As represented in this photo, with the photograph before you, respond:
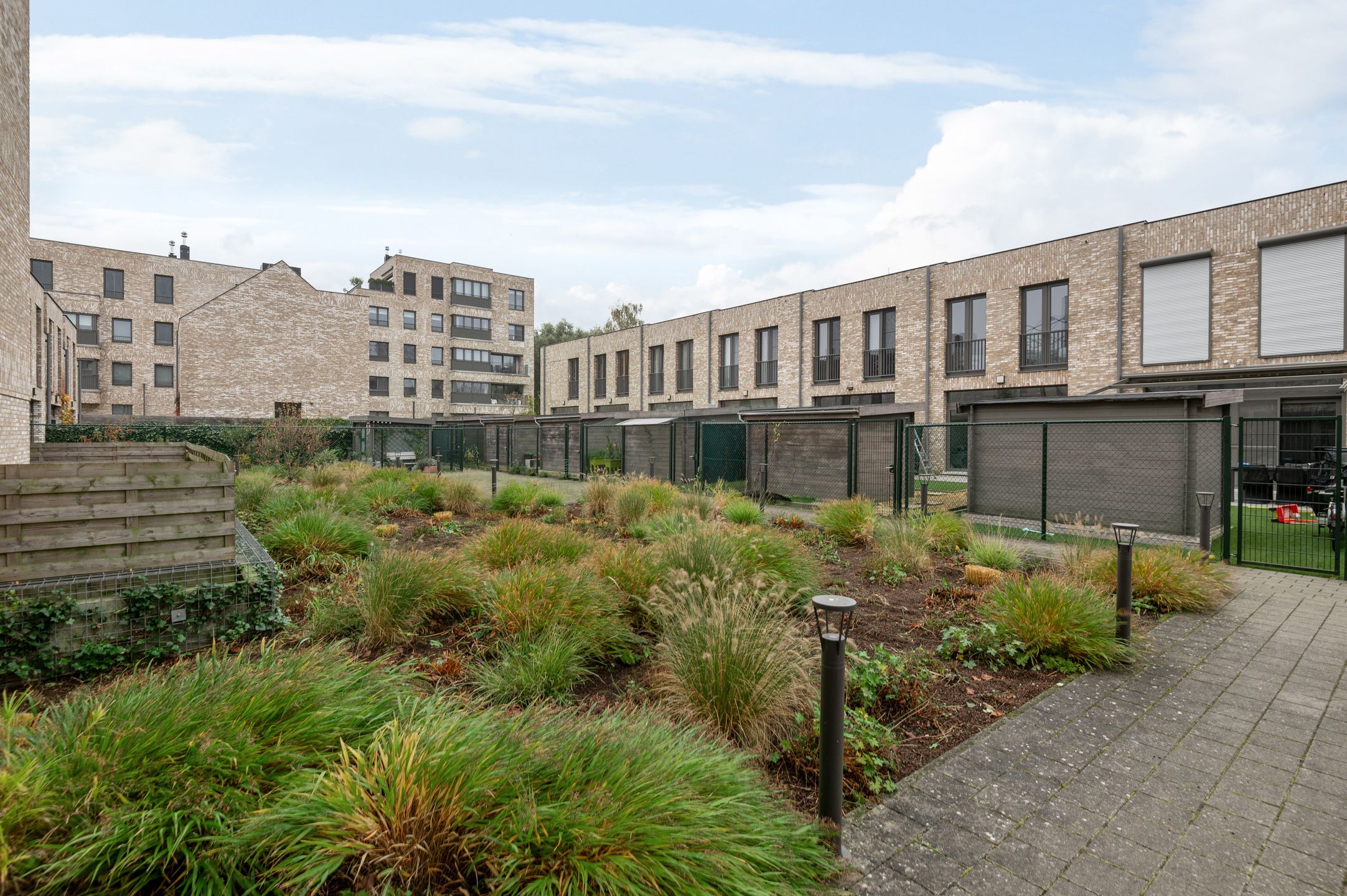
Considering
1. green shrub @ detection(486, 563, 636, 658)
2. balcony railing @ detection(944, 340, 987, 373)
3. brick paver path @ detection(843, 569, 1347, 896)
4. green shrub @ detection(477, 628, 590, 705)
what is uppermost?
balcony railing @ detection(944, 340, 987, 373)

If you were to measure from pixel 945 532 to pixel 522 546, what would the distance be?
569 cm

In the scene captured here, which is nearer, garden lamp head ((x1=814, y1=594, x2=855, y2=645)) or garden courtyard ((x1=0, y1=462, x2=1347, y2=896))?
garden courtyard ((x1=0, y1=462, x2=1347, y2=896))

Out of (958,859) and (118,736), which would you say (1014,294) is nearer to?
(958,859)

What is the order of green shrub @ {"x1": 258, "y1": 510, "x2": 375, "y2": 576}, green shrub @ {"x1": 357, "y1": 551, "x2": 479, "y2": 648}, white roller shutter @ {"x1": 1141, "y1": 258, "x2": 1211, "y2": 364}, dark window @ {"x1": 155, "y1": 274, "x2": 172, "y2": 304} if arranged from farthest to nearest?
dark window @ {"x1": 155, "y1": 274, "x2": 172, "y2": 304}, white roller shutter @ {"x1": 1141, "y1": 258, "x2": 1211, "y2": 364}, green shrub @ {"x1": 258, "y1": 510, "x2": 375, "y2": 576}, green shrub @ {"x1": 357, "y1": 551, "x2": 479, "y2": 648}

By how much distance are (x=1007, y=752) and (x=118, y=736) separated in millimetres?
3892

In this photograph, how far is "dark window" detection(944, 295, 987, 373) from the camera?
23453mm

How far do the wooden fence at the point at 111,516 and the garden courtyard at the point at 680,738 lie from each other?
0.52 meters

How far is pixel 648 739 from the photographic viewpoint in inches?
100.0

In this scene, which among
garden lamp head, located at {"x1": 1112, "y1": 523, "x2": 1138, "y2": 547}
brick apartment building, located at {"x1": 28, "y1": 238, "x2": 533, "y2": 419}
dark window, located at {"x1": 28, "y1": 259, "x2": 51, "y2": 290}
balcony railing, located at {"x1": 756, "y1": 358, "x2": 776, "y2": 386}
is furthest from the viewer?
dark window, located at {"x1": 28, "y1": 259, "x2": 51, "y2": 290}

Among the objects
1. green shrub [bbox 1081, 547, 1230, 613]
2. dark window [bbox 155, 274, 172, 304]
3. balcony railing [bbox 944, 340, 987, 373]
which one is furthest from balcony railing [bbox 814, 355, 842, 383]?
dark window [bbox 155, 274, 172, 304]

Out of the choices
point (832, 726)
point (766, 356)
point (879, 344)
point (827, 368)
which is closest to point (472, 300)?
point (766, 356)

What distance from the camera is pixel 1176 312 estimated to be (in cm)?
1886

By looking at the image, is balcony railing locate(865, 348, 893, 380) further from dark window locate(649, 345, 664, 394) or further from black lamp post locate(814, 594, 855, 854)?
black lamp post locate(814, 594, 855, 854)

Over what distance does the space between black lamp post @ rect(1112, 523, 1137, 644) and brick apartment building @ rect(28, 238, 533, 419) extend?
34.7 m
